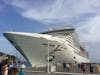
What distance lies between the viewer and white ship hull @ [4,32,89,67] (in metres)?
44.0

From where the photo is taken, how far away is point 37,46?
147 feet

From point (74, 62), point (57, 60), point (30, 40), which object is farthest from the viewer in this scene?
point (74, 62)

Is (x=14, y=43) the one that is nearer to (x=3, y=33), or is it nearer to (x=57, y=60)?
(x=3, y=33)

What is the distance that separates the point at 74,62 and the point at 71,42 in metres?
4.02

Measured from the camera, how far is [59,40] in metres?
46.4

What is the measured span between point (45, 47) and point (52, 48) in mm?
1797

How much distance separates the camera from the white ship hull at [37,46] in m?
44.0

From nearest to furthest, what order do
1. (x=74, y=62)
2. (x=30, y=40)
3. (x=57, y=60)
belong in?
(x=30, y=40) → (x=57, y=60) → (x=74, y=62)

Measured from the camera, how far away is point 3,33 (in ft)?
146

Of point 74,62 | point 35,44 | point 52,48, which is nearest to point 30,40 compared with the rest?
point 35,44

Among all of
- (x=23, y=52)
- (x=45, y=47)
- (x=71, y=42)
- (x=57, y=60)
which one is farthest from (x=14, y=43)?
(x=71, y=42)

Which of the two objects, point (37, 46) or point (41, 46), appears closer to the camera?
point (41, 46)

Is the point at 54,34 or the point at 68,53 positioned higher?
the point at 54,34

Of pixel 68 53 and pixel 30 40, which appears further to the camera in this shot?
pixel 68 53
